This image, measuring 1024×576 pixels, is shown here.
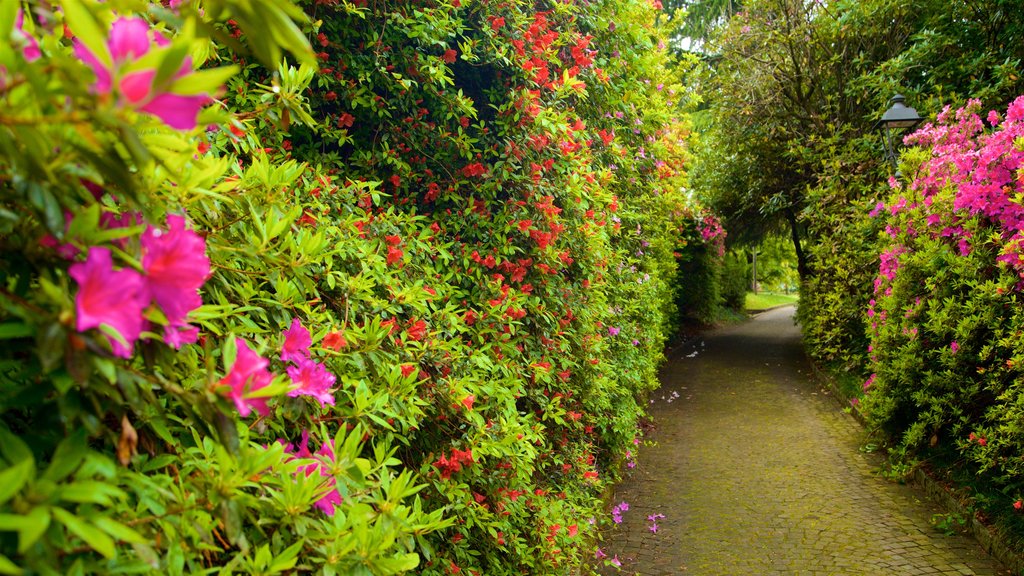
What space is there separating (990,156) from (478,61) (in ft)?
13.6

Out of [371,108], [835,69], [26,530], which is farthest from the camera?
[835,69]

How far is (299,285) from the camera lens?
1640mm

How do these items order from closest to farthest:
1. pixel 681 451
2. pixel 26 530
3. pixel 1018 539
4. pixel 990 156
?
pixel 26 530, pixel 1018 539, pixel 990 156, pixel 681 451

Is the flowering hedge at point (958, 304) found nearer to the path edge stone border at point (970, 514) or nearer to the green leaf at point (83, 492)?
the path edge stone border at point (970, 514)

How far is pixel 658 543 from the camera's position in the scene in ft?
16.4

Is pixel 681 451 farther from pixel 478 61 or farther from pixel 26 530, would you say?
pixel 26 530

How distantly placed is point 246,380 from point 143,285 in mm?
199

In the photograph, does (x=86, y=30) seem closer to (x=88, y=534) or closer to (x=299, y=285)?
(x=88, y=534)

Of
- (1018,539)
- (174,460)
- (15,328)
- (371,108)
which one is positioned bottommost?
(1018,539)

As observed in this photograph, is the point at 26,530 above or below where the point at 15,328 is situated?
below

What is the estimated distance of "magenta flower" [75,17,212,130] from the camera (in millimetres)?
637

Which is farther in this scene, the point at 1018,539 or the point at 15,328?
the point at 1018,539

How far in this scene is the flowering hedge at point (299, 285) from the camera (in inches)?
26.9

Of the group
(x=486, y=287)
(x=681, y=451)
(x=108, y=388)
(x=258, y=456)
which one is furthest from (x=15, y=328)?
(x=681, y=451)
